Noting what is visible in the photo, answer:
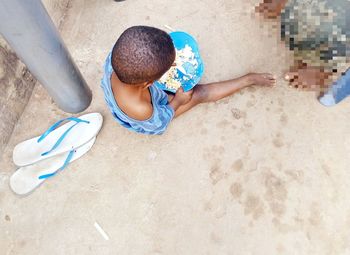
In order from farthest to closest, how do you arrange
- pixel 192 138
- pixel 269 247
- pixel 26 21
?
pixel 192 138, pixel 269 247, pixel 26 21

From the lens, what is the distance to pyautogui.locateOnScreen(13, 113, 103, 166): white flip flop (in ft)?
5.88

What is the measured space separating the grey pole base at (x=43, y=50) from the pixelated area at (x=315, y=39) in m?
1.06

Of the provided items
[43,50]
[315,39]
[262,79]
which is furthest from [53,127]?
[315,39]

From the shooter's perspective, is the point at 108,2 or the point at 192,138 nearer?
the point at 192,138

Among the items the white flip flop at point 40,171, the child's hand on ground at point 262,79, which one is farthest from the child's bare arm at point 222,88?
the white flip flop at point 40,171

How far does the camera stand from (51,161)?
1.81 metres

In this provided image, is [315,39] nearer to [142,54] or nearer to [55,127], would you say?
[142,54]

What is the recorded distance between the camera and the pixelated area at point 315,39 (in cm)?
184

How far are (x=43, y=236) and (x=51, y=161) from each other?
1.12 feet

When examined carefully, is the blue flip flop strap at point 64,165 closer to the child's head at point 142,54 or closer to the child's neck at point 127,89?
the child's neck at point 127,89

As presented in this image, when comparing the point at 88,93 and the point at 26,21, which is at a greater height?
the point at 26,21

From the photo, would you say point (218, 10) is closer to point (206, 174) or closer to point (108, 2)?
point (108, 2)

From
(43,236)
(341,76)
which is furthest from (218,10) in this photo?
(43,236)

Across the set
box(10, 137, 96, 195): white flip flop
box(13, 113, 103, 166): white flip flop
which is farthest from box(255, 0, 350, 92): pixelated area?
box(10, 137, 96, 195): white flip flop
